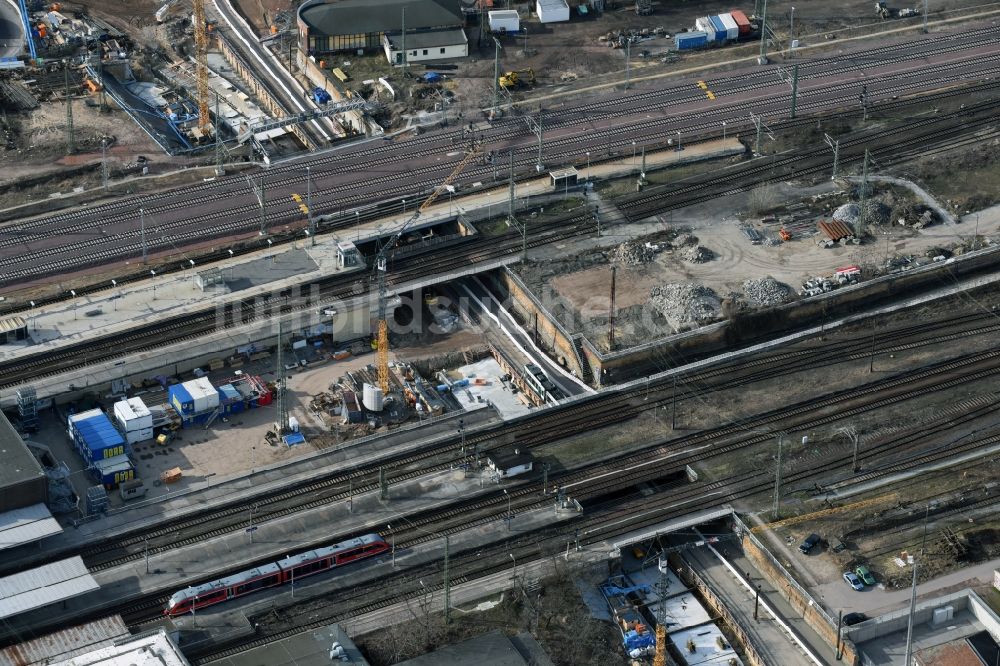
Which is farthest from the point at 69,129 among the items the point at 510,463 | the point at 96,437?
the point at 510,463

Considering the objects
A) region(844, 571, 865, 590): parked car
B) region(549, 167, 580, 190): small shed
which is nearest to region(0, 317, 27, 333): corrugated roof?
region(549, 167, 580, 190): small shed

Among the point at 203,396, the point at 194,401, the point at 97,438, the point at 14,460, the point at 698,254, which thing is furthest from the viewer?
the point at 698,254

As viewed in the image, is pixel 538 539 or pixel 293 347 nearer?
pixel 538 539

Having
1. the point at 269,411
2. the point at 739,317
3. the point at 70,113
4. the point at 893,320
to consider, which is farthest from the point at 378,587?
the point at 70,113

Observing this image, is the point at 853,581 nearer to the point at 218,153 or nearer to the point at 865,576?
the point at 865,576

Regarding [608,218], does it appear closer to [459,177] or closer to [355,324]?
[459,177]

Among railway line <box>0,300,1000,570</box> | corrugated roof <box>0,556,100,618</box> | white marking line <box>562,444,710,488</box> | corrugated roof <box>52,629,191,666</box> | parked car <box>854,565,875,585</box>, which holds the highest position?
corrugated roof <box>0,556,100,618</box>

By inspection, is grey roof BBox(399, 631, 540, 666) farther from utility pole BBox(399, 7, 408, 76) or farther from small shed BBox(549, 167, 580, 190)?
utility pole BBox(399, 7, 408, 76)
